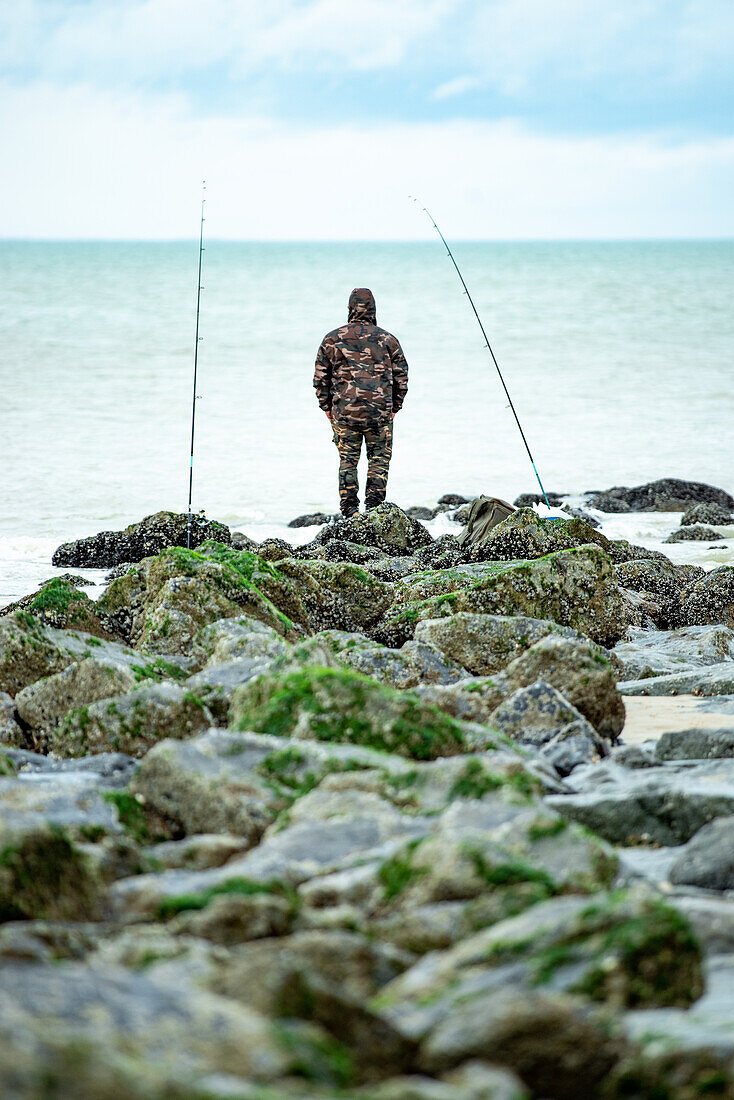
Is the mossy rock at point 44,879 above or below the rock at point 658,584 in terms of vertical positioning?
above

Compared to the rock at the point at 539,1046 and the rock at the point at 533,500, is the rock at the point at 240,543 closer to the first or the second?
the rock at the point at 533,500

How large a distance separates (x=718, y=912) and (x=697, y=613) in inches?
201

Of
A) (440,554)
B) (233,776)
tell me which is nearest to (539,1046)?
(233,776)

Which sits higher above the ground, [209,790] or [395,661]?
[209,790]

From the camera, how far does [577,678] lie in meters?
4.71

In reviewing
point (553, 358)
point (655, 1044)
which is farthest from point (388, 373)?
point (553, 358)

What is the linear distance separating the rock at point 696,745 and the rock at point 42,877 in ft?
7.74

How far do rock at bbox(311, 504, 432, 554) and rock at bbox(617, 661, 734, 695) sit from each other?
12.4 feet

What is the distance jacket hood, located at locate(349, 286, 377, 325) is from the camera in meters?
10.8

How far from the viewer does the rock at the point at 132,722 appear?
4.20m

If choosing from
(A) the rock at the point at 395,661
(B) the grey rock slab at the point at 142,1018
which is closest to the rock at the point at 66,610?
(A) the rock at the point at 395,661

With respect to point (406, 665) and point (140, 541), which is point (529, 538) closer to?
point (406, 665)

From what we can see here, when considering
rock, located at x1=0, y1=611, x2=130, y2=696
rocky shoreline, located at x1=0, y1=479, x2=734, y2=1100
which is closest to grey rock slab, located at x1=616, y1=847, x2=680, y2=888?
rocky shoreline, located at x1=0, y1=479, x2=734, y2=1100

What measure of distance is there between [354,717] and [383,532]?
5.69 m
